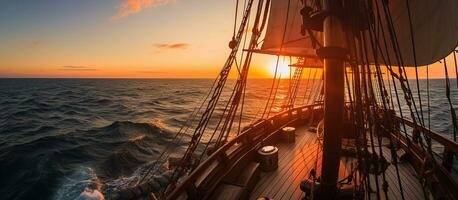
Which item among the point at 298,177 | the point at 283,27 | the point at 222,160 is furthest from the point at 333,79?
the point at 283,27

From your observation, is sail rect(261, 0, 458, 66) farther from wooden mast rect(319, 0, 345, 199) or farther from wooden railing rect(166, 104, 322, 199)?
wooden railing rect(166, 104, 322, 199)

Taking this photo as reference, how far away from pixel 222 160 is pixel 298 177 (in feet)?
6.56

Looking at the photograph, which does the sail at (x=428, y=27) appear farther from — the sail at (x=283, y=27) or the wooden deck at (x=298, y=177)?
the sail at (x=283, y=27)

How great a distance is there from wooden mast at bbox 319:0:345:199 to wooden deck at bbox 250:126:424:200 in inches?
59.9

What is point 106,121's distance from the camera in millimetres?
29547

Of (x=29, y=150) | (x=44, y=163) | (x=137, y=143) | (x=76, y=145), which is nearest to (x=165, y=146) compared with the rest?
(x=137, y=143)

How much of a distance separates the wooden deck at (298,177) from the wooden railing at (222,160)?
762 millimetres

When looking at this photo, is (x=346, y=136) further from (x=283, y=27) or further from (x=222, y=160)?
(x=283, y=27)

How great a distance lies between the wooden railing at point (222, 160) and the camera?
175 inches

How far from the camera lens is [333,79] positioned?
10.7ft

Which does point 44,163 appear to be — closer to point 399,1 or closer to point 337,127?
point 337,127

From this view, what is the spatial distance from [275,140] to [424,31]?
5.10 meters

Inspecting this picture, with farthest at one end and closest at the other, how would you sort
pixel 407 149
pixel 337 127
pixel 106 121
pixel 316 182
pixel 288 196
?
1. pixel 106 121
2. pixel 407 149
3. pixel 288 196
4. pixel 316 182
5. pixel 337 127

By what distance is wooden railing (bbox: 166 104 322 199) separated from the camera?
14.6ft
